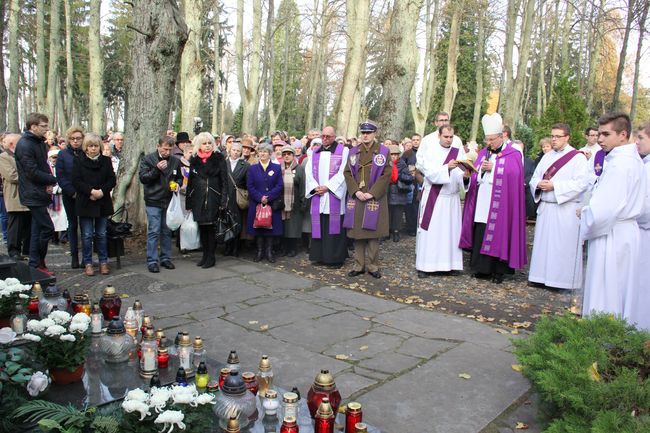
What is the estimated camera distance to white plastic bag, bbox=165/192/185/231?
8.23 metres

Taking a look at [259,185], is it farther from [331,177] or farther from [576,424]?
[576,424]

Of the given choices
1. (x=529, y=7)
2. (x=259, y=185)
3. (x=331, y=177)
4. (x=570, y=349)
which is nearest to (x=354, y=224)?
(x=331, y=177)

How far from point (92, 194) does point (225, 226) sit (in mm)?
2012

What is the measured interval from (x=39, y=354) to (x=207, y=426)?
1506 mm

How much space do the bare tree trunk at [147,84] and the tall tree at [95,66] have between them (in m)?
9.60

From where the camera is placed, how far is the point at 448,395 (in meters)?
4.21

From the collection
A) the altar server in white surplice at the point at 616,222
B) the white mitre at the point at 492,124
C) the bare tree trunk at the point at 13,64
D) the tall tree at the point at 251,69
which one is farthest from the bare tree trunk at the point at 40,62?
the altar server in white surplice at the point at 616,222

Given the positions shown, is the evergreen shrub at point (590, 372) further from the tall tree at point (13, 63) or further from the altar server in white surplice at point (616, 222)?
the tall tree at point (13, 63)

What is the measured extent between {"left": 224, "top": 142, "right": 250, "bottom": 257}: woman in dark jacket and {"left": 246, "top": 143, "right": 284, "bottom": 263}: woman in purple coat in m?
0.22

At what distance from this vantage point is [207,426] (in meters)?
2.85

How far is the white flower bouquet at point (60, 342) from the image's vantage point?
365 cm

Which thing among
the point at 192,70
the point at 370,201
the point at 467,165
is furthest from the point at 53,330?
the point at 192,70

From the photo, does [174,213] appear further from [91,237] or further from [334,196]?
[334,196]

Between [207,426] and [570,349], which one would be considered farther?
[570,349]
